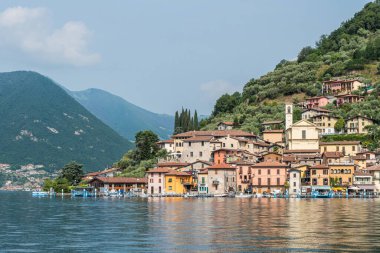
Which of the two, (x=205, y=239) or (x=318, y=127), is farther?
(x=318, y=127)

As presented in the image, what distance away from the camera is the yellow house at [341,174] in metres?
112

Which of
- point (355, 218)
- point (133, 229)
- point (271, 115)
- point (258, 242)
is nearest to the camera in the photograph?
point (258, 242)

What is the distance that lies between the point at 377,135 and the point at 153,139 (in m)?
44.1

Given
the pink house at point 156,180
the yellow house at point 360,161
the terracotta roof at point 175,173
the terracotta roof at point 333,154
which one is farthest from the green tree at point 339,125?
the pink house at point 156,180

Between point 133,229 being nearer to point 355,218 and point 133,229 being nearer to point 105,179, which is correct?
point 355,218

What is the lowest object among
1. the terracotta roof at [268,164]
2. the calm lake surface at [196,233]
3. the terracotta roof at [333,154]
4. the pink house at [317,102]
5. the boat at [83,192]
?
the calm lake surface at [196,233]

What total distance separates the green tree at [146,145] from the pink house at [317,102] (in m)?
35.0

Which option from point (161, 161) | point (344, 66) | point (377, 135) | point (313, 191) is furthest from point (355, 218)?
point (344, 66)

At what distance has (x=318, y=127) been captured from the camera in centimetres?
12612

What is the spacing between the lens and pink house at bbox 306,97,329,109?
14788 centimetres

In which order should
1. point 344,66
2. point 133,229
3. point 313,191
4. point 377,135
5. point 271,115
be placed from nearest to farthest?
point 133,229 < point 313,191 < point 377,135 < point 271,115 < point 344,66

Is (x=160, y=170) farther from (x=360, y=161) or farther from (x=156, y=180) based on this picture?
(x=360, y=161)

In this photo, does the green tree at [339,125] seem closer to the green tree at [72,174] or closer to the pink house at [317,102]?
the pink house at [317,102]

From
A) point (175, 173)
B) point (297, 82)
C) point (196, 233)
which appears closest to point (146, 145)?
point (175, 173)
